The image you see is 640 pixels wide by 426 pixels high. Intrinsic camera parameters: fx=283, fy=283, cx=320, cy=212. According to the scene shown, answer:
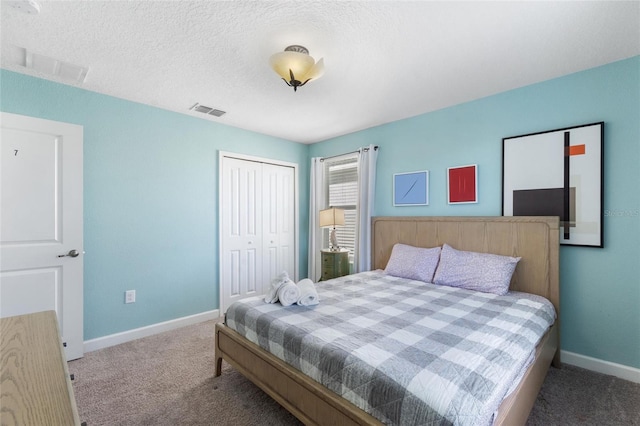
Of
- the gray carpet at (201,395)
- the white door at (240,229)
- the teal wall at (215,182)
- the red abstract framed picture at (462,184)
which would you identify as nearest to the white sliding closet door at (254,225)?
the white door at (240,229)

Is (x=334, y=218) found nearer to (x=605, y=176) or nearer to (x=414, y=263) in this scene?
(x=414, y=263)

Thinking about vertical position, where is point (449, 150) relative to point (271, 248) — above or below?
above

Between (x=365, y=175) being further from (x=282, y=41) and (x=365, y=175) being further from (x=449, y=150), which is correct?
(x=282, y=41)

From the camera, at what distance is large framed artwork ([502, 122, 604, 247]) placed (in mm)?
2281

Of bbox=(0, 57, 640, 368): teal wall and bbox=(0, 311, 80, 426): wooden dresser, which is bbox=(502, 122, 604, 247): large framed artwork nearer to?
bbox=(0, 57, 640, 368): teal wall

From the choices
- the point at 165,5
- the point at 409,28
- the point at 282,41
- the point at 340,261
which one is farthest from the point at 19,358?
the point at 340,261

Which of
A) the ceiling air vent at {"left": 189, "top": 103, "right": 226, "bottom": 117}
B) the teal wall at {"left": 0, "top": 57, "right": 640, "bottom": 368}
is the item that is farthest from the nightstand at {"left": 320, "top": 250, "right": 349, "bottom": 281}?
the ceiling air vent at {"left": 189, "top": 103, "right": 226, "bottom": 117}

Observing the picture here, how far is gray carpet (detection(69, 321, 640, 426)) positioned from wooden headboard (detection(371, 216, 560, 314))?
618mm

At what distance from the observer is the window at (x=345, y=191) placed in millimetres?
4176

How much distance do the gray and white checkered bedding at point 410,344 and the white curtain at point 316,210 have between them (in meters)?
1.98

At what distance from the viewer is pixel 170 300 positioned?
3203 mm

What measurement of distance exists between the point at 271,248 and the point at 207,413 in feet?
8.32

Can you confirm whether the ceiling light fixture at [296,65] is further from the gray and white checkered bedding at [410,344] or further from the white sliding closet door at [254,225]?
the white sliding closet door at [254,225]

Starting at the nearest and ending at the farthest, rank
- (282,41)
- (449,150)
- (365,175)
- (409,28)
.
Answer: (409,28) < (282,41) < (449,150) < (365,175)
